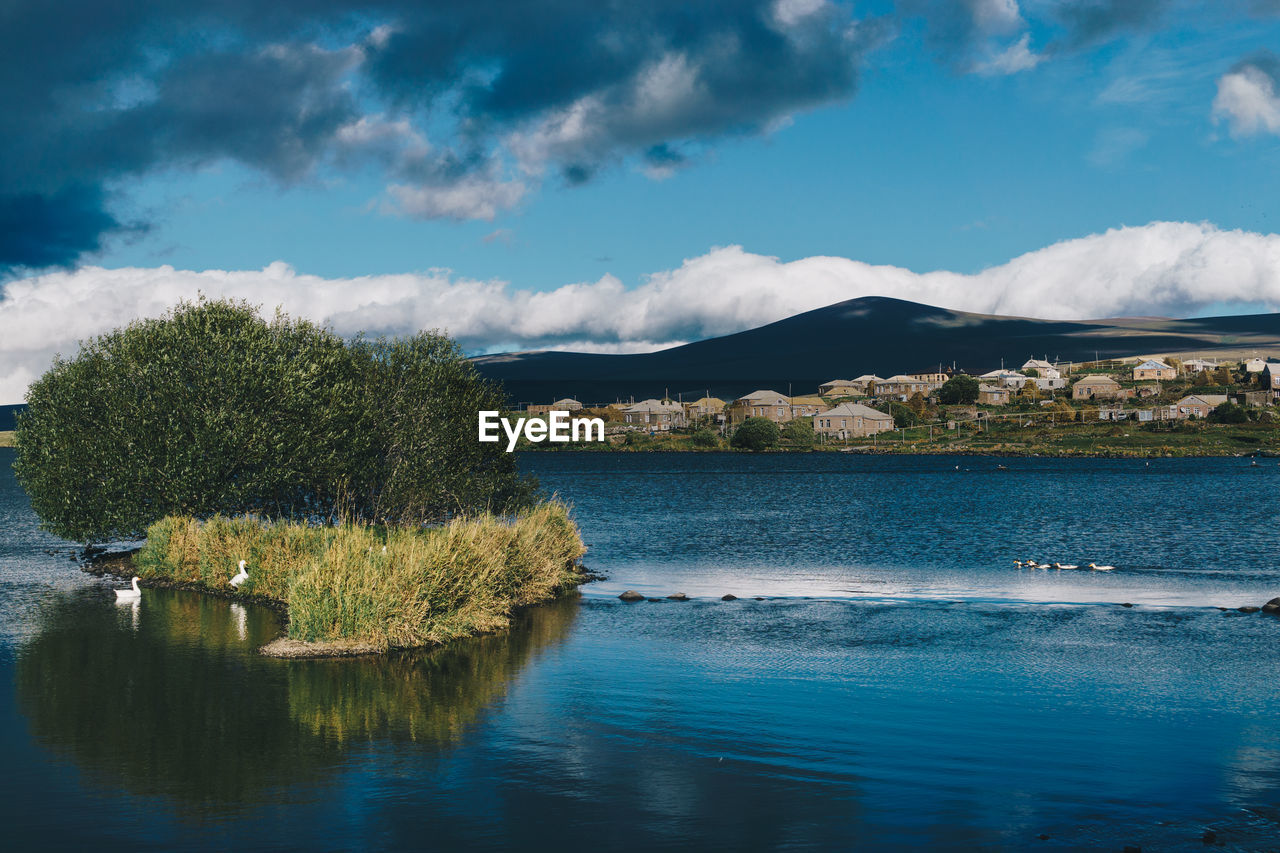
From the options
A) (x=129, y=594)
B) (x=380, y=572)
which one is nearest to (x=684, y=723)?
(x=380, y=572)

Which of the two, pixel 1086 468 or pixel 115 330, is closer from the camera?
pixel 115 330

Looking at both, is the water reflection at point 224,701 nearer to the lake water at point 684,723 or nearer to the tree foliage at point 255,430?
the lake water at point 684,723

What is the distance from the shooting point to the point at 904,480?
164m

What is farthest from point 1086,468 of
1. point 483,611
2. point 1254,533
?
point 483,611

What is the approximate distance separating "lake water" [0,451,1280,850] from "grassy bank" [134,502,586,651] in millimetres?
1564

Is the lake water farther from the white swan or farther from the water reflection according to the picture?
the white swan

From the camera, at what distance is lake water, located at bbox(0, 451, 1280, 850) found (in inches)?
714

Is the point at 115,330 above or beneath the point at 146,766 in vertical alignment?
above

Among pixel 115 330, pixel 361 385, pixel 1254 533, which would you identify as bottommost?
pixel 1254 533

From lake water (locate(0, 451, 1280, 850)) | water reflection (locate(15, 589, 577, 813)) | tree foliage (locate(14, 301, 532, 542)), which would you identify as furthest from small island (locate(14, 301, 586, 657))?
water reflection (locate(15, 589, 577, 813))

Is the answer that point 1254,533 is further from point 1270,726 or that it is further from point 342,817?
point 342,817

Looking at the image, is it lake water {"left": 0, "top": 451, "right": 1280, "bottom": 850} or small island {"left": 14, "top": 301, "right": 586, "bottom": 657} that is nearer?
lake water {"left": 0, "top": 451, "right": 1280, "bottom": 850}

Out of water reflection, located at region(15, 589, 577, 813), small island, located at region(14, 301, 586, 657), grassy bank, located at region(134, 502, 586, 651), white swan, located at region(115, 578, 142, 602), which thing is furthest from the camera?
small island, located at region(14, 301, 586, 657)

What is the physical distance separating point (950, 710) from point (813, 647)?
906 cm
